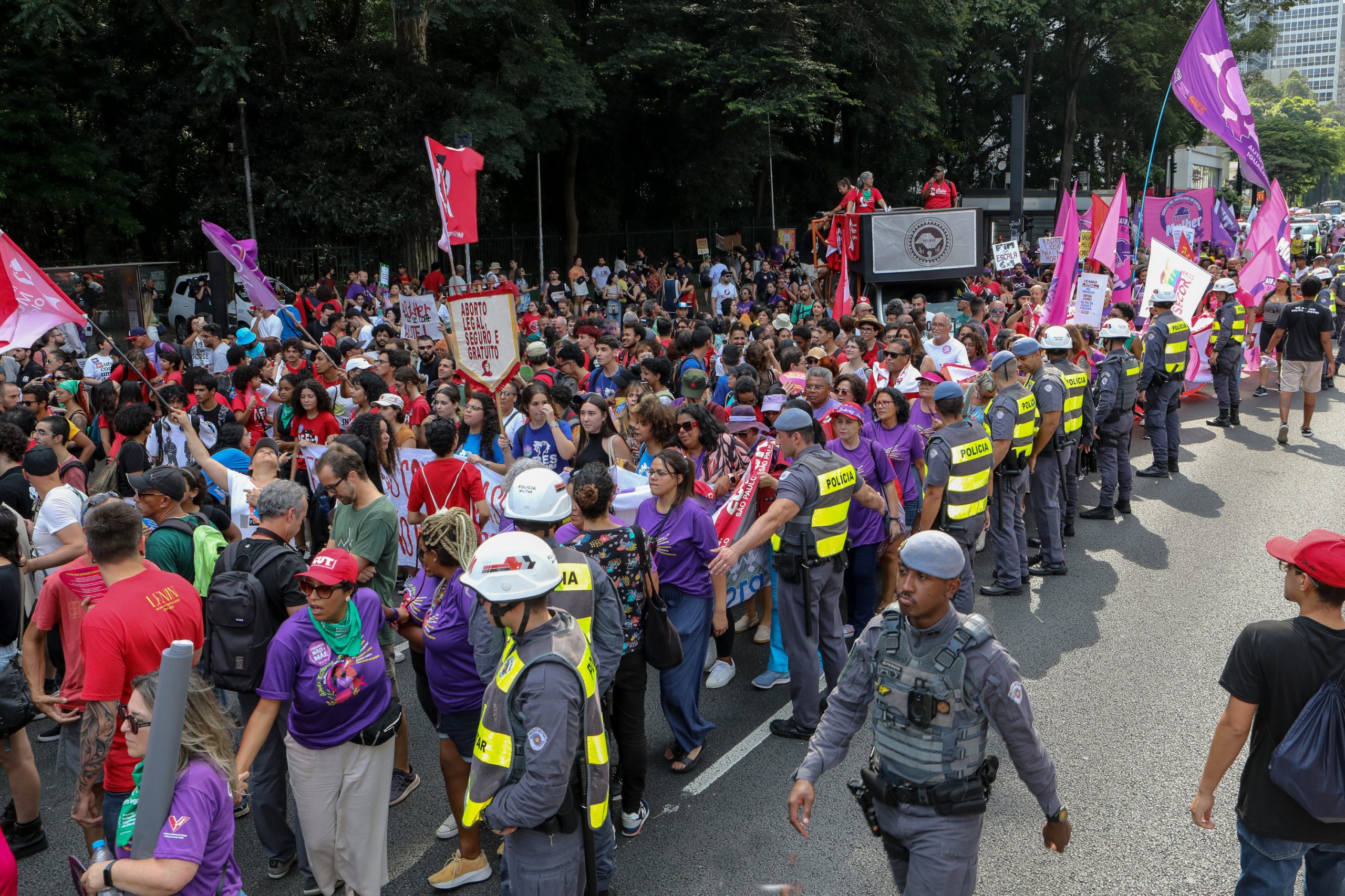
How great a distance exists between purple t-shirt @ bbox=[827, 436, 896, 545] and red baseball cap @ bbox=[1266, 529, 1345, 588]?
3.38 meters

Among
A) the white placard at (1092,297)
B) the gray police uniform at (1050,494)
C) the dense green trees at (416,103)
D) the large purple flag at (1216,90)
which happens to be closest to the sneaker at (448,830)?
the gray police uniform at (1050,494)

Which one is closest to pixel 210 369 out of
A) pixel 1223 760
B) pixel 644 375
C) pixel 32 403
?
pixel 32 403

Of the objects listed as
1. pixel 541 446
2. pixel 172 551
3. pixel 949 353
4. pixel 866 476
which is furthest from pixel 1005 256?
pixel 172 551

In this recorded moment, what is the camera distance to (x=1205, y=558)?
352 inches

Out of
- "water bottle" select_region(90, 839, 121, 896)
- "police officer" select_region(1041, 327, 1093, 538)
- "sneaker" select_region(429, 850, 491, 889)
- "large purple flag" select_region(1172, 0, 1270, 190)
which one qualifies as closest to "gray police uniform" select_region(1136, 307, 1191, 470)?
"police officer" select_region(1041, 327, 1093, 538)

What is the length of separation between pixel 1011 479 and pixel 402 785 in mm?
4957

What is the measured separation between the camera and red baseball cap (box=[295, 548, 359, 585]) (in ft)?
13.7

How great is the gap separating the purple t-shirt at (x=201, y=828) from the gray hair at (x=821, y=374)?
204 inches

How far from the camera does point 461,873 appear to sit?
15.8ft

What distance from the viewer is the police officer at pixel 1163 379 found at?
11.2 meters

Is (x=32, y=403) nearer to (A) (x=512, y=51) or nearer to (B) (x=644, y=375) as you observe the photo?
(B) (x=644, y=375)

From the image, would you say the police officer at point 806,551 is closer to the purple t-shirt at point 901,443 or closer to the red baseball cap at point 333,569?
the purple t-shirt at point 901,443

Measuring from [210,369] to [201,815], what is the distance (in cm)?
1110

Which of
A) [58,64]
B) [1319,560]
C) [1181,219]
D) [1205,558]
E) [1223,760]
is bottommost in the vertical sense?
[1205,558]
